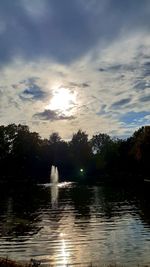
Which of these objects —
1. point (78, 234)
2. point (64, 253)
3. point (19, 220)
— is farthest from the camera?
point (19, 220)

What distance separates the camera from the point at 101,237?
148 feet

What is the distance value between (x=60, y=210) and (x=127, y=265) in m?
42.1

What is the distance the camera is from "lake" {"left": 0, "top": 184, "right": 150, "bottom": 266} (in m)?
36.2

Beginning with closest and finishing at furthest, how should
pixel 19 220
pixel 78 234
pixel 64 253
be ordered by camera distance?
1. pixel 64 253
2. pixel 78 234
3. pixel 19 220

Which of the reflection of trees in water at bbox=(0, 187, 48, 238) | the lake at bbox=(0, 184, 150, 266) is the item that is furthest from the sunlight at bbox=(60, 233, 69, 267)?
the reflection of trees in water at bbox=(0, 187, 48, 238)

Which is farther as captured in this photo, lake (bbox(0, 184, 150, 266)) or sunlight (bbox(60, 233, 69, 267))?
lake (bbox(0, 184, 150, 266))

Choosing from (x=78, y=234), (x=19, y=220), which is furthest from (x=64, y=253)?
(x=19, y=220)

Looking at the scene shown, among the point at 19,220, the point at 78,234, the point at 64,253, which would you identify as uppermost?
the point at 19,220

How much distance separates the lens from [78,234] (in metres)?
48.1

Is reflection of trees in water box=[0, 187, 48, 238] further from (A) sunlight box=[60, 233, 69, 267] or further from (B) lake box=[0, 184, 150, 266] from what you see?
(A) sunlight box=[60, 233, 69, 267]

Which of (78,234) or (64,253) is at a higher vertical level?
(78,234)

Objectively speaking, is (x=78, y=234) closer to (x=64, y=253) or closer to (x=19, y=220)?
(x=64, y=253)

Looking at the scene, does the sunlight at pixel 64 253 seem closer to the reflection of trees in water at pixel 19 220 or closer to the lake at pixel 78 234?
the lake at pixel 78 234

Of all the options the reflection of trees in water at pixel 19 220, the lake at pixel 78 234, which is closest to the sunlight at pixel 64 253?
the lake at pixel 78 234
